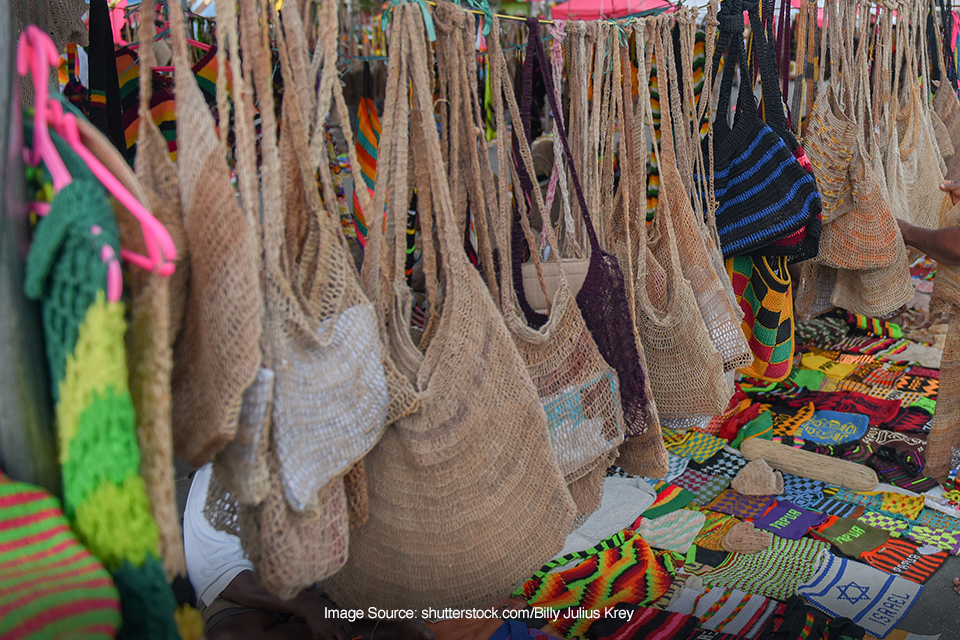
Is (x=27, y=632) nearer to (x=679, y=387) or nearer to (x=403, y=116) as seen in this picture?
(x=403, y=116)

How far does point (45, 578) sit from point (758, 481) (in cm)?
274

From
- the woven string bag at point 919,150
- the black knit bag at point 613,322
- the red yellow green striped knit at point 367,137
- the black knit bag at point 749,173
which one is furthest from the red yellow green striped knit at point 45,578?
the woven string bag at point 919,150

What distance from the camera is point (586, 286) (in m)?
1.21

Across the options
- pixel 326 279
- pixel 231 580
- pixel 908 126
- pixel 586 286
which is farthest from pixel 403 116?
pixel 908 126

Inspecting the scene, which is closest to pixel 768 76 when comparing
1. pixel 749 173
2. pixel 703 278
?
pixel 749 173

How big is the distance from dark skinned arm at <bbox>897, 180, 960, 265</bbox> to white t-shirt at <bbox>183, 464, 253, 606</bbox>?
90.9 inches

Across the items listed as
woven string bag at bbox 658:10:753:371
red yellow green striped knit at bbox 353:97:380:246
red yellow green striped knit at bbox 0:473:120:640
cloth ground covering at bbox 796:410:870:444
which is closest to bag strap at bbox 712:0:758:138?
woven string bag at bbox 658:10:753:371

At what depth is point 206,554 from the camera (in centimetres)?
186

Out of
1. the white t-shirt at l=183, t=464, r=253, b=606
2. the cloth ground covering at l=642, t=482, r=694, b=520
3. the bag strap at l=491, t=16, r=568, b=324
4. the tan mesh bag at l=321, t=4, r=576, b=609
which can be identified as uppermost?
the bag strap at l=491, t=16, r=568, b=324

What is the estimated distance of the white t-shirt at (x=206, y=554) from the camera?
1.79 meters

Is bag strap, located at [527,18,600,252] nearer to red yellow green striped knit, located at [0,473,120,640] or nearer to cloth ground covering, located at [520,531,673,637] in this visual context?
red yellow green striped knit, located at [0,473,120,640]

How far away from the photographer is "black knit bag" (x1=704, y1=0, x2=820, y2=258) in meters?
1.62

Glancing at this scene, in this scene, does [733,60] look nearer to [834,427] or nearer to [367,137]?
[367,137]

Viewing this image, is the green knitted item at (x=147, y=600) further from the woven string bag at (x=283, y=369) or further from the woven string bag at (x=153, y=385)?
the woven string bag at (x=283, y=369)
